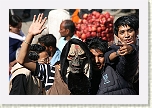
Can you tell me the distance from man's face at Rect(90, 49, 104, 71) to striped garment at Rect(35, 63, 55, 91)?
29 cm

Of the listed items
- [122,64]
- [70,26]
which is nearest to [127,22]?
[122,64]

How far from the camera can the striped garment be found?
3670 millimetres

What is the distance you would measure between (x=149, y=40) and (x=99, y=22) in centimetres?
80

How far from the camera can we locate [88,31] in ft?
15.3

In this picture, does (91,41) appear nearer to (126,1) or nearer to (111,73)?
(111,73)

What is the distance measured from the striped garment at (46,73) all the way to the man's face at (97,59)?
295mm

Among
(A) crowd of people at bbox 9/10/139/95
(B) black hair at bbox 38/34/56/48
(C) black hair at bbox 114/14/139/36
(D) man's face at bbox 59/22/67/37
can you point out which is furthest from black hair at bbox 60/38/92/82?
(D) man's face at bbox 59/22/67/37

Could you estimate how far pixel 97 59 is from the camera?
3660 mm

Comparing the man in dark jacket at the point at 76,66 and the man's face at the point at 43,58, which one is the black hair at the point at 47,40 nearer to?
the man's face at the point at 43,58

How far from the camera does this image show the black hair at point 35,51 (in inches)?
153

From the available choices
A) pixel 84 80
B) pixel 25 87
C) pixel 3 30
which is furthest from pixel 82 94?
pixel 3 30

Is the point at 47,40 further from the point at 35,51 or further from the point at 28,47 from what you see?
the point at 28,47

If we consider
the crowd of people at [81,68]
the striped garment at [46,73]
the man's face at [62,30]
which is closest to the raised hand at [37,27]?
the crowd of people at [81,68]

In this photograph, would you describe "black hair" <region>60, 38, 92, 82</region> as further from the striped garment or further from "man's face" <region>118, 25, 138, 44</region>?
"man's face" <region>118, 25, 138, 44</region>
